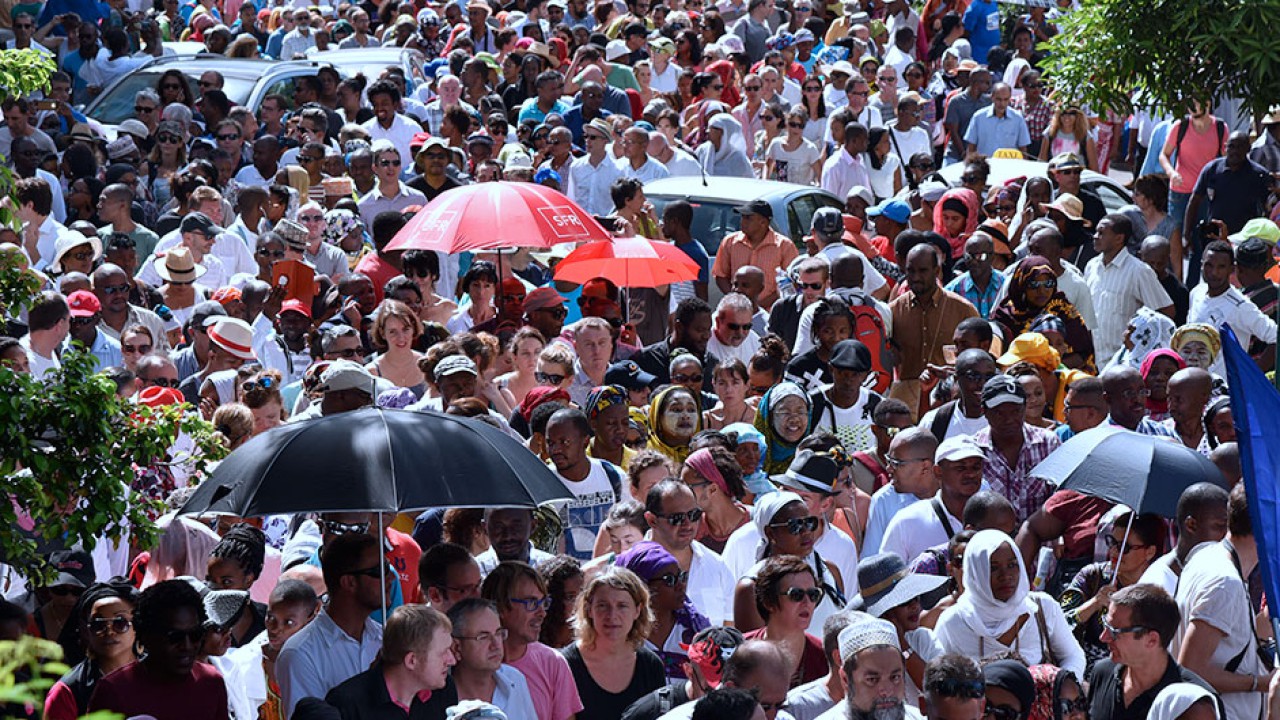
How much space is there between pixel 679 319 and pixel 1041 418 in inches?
99.0

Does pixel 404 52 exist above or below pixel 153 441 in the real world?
below

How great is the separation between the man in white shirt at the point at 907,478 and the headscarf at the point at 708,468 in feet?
2.53

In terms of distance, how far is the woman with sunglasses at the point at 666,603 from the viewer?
805cm

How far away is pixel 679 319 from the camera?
1227cm

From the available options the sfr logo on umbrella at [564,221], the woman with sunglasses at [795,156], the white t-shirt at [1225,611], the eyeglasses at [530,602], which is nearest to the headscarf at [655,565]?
the eyeglasses at [530,602]

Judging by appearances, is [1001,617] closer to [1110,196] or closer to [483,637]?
[483,637]

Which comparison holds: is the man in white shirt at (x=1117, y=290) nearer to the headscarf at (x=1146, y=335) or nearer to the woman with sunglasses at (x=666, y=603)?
the headscarf at (x=1146, y=335)

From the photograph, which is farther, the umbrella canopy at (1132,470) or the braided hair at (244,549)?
the umbrella canopy at (1132,470)

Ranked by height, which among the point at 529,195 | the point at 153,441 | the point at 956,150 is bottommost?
the point at 956,150

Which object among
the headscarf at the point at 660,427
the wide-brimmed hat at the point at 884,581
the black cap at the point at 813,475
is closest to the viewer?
the wide-brimmed hat at the point at 884,581

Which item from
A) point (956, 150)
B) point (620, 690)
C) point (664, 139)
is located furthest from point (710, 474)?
point (956, 150)

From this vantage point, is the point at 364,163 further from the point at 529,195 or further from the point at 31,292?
the point at 31,292

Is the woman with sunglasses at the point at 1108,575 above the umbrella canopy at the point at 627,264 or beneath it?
above

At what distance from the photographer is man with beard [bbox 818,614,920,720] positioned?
6.79 meters
